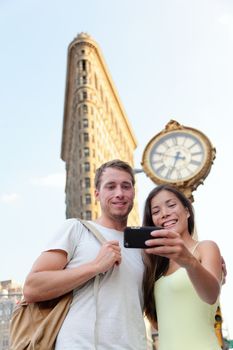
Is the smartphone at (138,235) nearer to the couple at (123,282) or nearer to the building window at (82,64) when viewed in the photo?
the couple at (123,282)

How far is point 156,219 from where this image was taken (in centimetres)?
345

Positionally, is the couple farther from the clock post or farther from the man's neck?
the clock post

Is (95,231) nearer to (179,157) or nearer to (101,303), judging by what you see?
(101,303)

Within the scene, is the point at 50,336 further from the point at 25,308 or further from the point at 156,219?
the point at 156,219

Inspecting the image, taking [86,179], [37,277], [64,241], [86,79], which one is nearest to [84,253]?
[64,241]

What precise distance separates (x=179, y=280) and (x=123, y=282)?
0.34 meters

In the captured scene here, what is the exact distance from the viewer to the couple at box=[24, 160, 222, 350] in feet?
9.07

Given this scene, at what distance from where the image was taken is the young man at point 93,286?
9.18 ft

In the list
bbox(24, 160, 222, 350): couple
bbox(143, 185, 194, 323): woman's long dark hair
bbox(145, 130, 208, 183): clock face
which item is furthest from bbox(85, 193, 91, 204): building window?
bbox(24, 160, 222, 350): couple

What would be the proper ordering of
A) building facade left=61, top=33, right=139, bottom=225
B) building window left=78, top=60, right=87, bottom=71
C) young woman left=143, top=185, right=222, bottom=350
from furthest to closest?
building window left=78, top=60, right=87, bottom=71
building facade left=61, top=33, right=139, bottom=225
young woman left=143, top=185, right=222, bottom=350

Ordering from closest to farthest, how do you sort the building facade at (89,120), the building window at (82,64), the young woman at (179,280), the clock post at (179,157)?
the young woman at (179,280), the clock post at (179,157), the building facade at (89,120), the building window at (82,64)

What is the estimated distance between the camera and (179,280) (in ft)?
10.2

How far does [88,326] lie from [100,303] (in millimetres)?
148

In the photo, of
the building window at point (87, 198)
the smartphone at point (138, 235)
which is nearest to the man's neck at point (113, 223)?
the smartphone at point (138, 235)
